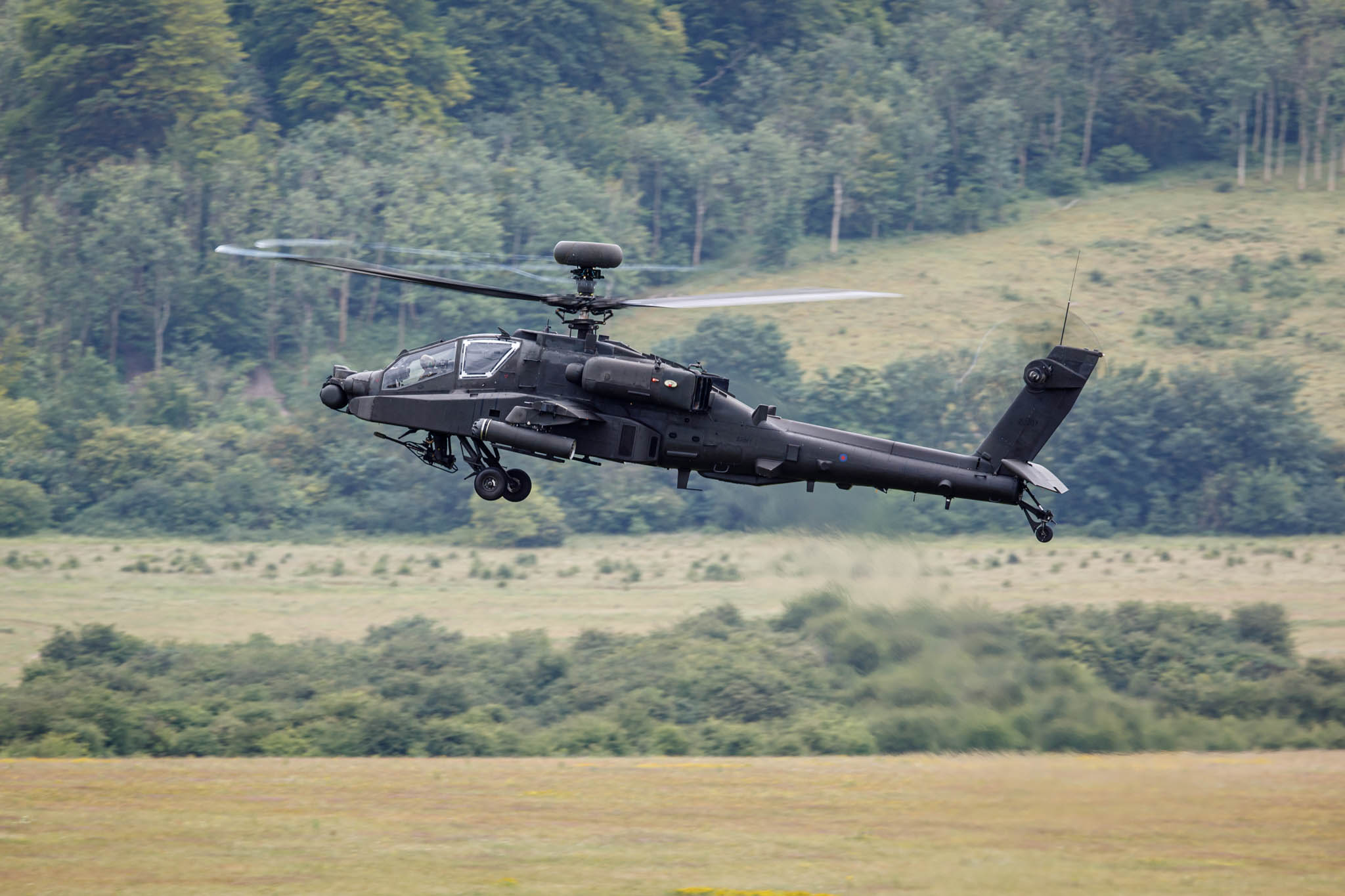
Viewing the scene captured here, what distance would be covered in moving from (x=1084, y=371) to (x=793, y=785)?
11.2m

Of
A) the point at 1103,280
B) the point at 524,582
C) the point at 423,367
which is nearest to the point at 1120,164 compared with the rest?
the point at 1103,280

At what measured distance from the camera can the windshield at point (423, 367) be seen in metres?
24.1

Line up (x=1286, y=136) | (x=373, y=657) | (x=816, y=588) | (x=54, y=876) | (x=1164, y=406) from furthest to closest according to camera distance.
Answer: (x=1286, y=136), (x=1164, y=406), (x=373, y=657), (x=816, y=588), (x=54, y=876)

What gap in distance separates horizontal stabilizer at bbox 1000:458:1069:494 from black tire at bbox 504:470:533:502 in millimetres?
7174

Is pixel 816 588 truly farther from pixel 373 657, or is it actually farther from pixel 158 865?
pixel 373 657

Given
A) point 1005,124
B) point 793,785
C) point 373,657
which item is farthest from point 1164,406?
point 793,785

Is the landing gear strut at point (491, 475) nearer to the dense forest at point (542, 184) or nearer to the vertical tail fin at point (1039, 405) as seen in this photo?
the vertical tail fin at point (1039, 405)

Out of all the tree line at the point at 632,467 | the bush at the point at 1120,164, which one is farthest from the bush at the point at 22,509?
the bush at the point at 1120,164

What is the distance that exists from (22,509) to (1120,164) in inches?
2926

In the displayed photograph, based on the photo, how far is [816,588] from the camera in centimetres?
3466

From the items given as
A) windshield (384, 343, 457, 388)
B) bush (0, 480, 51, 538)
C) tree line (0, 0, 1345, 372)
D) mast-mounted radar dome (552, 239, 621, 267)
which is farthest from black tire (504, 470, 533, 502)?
tree line (0, 0, 1345, 372)

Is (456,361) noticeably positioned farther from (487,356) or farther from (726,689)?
(726,689)

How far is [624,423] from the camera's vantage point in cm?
2353

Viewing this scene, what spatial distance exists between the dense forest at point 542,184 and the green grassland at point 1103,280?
2003 millimetres
